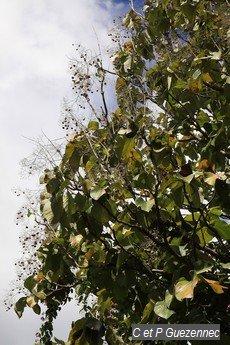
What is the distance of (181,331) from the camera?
2568 mm

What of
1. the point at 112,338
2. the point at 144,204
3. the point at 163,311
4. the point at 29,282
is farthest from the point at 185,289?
the point at 29,282

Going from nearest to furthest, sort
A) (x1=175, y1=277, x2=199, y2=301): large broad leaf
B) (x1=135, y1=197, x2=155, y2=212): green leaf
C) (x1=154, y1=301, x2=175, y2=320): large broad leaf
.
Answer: (x1=175, y1=277, x2=199, y2=301): large broad leaf < (x1=154, y1=301, x2=175, y2=320): large broad leaf < (x1=135, y1=197, x2=155, y2=212): green leaf

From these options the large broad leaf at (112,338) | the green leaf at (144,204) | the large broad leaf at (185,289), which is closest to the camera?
the large broad leaf at (185,289)

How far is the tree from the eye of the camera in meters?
2.48

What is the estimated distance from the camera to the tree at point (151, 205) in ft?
8.14

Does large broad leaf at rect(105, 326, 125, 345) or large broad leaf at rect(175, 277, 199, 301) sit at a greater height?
large broad leaf at rect(105, 326, 125, 345)

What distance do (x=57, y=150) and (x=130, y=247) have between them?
0.95m

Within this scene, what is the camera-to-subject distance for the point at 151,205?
268 cm

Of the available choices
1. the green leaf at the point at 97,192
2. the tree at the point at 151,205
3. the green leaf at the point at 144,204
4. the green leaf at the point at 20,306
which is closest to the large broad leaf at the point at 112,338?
the tree at the point at 151,205

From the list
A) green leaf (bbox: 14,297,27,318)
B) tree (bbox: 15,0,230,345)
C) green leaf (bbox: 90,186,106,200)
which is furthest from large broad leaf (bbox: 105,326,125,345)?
green leaf (bbox: 90,186,106,200)

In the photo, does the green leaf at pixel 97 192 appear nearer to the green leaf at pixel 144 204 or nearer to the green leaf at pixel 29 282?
the green leaf at pixel 144 204

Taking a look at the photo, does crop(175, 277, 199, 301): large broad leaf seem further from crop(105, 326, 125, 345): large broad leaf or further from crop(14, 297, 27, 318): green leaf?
crop(14, 297, 27, 318): green leaf

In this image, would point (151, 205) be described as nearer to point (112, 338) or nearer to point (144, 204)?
point (144, 204)

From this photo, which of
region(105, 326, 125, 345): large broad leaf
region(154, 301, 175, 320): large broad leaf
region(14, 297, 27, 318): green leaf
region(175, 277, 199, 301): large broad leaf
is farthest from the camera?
region(14, 297, 27, 318): green leaf
